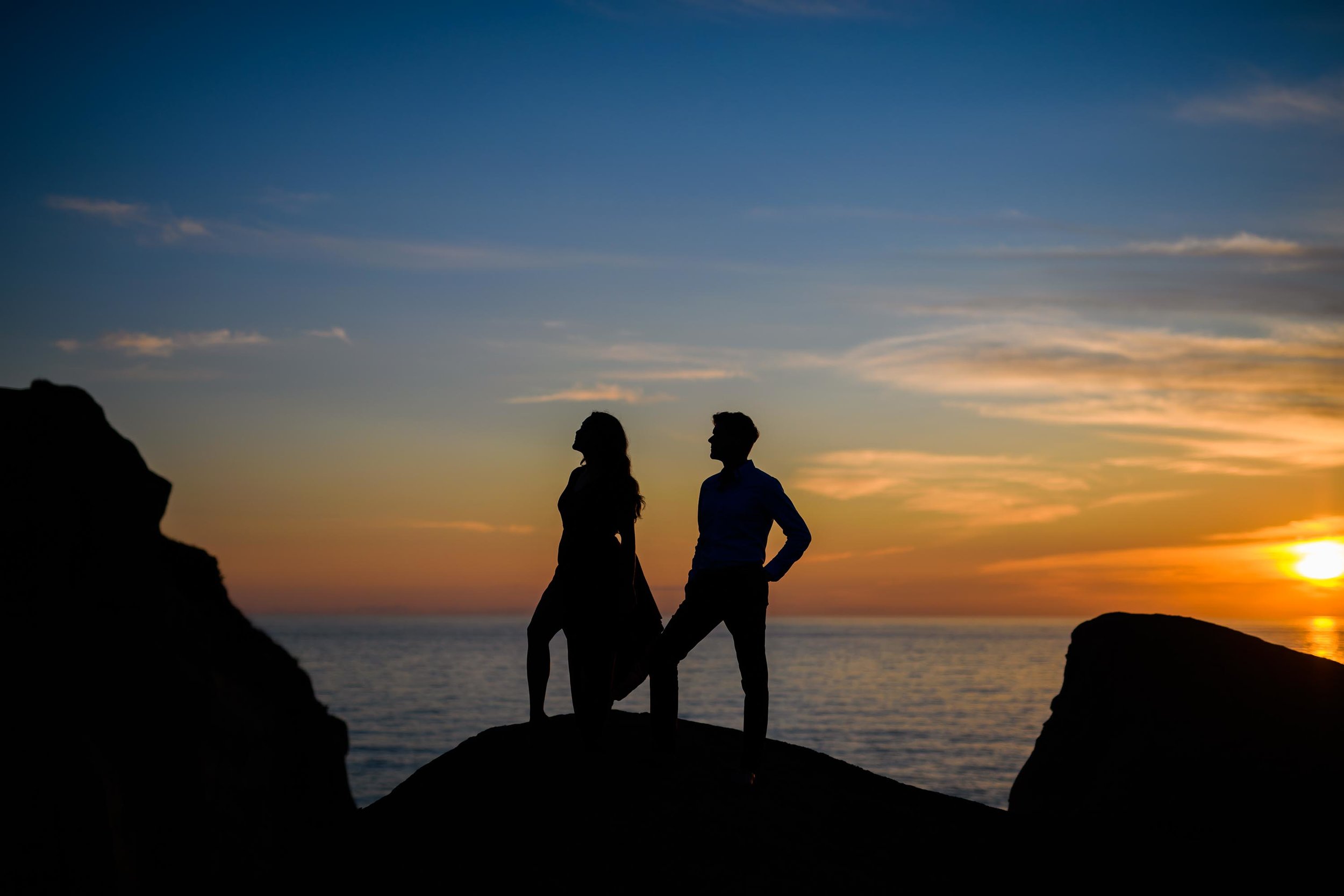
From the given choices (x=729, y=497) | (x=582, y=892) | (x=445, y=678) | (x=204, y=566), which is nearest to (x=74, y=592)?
(x=204, y=566)

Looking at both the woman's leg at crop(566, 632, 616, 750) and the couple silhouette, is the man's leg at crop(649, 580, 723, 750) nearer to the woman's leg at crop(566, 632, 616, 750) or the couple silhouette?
the couple silhouette

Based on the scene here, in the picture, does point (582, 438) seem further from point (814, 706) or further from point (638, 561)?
point (814, 706)

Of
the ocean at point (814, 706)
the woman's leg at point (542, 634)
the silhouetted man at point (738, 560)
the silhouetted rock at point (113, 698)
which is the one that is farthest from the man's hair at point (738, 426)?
the ocean at point (814, 706)

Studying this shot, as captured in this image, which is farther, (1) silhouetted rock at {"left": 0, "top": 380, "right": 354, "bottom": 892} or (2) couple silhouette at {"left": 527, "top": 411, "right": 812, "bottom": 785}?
(2) couple silhouette at {"left": 527, "top": 411, "right": 812, "bottom": 785}

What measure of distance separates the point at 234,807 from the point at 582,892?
6.85ft

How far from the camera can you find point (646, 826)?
707 centimetres

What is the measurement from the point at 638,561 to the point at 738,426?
123 centimetres

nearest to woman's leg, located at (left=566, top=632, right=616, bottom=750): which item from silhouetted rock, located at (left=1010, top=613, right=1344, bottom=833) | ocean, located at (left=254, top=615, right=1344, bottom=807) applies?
silhouetted rock, located at (left=1010, top=613, right=1344, bottom=833)

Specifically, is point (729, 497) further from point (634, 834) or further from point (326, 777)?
point (326, 777)

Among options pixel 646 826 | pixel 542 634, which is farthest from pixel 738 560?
pixel 646 826

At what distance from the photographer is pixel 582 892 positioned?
6.31 meters

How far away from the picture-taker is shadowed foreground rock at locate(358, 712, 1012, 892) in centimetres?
657

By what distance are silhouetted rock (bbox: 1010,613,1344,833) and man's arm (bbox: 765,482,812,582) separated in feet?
10.9

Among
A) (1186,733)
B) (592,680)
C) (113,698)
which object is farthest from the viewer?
(1186,733)
